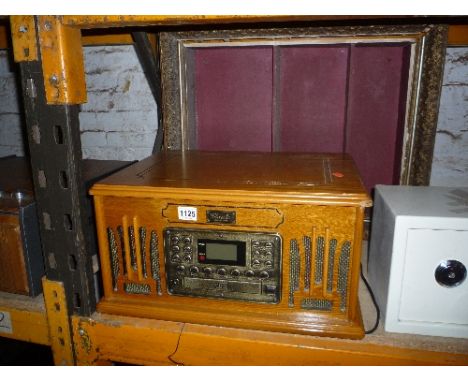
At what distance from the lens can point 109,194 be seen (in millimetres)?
748

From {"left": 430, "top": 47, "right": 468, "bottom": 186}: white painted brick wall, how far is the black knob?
525mm

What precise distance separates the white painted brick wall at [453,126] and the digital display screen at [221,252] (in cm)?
80

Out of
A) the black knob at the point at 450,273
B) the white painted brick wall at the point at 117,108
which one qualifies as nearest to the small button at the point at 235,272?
the black knob at the point at 450,273

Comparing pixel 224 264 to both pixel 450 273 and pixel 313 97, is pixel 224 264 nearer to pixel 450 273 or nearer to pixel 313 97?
pixel 450 273

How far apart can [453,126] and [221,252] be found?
34.0 inches

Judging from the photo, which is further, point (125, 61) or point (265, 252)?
point (125, 61)

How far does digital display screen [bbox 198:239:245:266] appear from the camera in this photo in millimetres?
732

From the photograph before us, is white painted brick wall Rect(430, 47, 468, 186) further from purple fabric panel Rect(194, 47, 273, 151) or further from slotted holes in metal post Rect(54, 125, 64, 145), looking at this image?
slotted holes in metal post Rect(54, 125, 64, 145)

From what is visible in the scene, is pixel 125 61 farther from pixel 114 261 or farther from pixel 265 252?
pixel 265 252

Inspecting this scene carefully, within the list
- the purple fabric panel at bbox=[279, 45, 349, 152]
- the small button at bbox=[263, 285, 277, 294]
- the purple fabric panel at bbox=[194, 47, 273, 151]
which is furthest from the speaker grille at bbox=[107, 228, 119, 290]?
the purple fabric panel at bbox=[279, 45, 349, 152]
